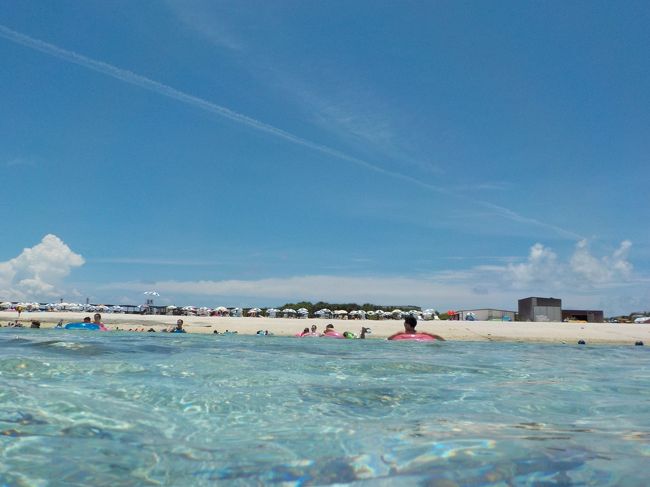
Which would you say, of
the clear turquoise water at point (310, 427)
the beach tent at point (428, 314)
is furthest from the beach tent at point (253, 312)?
the clear turquoise water at point (310, 427)

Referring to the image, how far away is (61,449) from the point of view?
3816 millimetres

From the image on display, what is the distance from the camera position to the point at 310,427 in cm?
462

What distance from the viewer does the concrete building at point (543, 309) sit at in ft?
179

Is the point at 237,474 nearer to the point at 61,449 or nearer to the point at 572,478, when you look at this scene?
the point at 61,449

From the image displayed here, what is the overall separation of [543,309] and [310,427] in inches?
2176

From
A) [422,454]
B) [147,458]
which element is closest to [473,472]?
[422,454]

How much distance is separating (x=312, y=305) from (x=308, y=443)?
255 feet

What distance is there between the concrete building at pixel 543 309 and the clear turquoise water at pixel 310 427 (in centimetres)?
4924

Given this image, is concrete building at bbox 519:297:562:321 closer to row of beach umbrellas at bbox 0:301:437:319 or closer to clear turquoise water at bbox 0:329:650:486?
row of beach umbrellas at bbox 0:301:437:319

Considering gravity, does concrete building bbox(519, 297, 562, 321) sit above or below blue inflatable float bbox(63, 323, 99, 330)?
above

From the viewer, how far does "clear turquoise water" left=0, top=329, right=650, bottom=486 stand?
130 inches

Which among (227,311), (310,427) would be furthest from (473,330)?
(227,311)

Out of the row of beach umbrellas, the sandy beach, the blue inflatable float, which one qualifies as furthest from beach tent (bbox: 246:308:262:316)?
the blue inflatable float

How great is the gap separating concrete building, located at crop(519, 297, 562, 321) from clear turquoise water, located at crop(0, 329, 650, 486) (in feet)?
162
